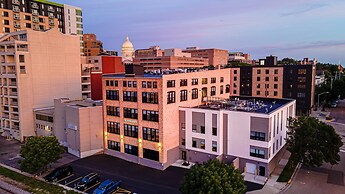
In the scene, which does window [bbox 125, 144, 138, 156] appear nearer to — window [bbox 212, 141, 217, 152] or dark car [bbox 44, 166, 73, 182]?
dark car [bbox 44, 166, 73, 182]

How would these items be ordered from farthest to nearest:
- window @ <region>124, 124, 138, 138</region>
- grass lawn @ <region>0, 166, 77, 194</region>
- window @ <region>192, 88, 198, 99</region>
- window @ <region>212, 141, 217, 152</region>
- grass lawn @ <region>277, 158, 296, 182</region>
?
1. window @ <region>192, 88, 198, 99</region>
2. window @ <region>124, 124, 138, 138</region>
3. window @ <region>212, 141, 217, 152</region>
4. grass lawn @ <region>277, 158, 296, 182</region>
5. grass lawn @ <region>0, 166, 77, 194</region>

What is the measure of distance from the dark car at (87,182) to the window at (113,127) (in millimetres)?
12320

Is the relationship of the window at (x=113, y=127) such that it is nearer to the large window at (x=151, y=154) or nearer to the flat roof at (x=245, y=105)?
the large window at (x=151, y=154)

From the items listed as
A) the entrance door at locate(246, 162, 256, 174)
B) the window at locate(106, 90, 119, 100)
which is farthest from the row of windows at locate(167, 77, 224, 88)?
the entrance door at locate(246, 162, 256, 174)

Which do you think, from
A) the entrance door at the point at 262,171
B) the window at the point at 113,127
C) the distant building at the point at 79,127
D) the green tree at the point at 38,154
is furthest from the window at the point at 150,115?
the entrance door at the point at 262,171

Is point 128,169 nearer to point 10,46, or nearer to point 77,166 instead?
point 77,166

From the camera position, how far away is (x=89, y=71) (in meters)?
83.1

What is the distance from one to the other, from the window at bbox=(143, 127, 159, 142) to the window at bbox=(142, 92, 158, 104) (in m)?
5.18

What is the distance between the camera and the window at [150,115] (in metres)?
45.9

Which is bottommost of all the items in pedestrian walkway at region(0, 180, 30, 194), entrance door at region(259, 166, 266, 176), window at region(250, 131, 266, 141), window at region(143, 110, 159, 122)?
pedestrian walkway at region(0, 180, 30, 194)

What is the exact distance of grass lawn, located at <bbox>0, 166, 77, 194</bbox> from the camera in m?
37.6

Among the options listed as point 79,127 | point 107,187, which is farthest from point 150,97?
point 107,187

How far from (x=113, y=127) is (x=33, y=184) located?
17541 mm

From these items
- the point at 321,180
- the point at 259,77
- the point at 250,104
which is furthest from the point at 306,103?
the point at 321,180
